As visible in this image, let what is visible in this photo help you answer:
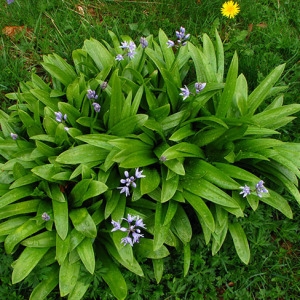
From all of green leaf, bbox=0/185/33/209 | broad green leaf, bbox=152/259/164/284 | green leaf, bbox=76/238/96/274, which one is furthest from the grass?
green leaf, bbox=0/185/33/209

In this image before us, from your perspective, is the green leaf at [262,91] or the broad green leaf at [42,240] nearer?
the broad green leaf at [42,240]

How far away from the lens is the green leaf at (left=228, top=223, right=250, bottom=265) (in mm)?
3205

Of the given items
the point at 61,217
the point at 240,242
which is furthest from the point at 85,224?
the point at 240,242

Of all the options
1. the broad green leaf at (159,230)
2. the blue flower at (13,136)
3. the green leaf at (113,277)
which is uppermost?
the blue flower at (13,136)

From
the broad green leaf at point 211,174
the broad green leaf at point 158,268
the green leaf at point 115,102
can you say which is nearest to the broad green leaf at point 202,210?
the broad green leaf at point 211,174

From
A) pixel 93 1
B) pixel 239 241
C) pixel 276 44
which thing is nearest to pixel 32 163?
pixel 239 241

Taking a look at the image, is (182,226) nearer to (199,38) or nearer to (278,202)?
(278,202)

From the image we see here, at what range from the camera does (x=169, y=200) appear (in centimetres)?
311

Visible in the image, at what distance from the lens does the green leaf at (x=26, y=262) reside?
116 inches

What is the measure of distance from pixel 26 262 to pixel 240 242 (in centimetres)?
154

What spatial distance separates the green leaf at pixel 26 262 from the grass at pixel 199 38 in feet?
0.71

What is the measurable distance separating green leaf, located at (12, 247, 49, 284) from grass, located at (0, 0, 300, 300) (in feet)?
0.71

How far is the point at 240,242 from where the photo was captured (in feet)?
10.6

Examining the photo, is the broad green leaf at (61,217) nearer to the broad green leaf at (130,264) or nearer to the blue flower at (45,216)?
the blue flower at (45,216)
